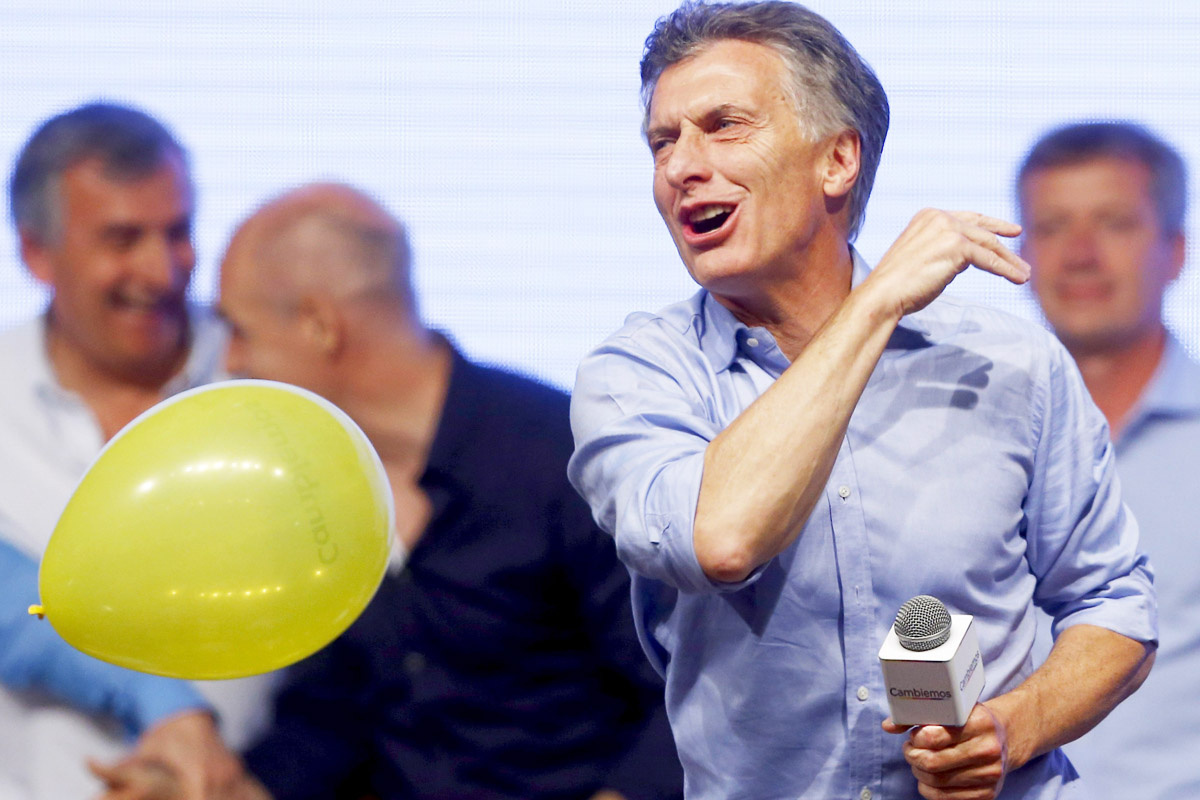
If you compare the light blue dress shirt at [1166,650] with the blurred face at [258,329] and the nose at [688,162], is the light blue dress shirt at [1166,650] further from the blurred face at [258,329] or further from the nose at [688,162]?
the blurred face at [258,329]

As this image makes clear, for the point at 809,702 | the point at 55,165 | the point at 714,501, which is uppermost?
the point at 55,165

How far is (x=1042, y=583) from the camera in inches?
55.0

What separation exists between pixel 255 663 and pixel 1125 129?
191 cm

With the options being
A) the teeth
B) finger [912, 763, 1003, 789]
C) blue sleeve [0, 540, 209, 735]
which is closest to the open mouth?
the teeth

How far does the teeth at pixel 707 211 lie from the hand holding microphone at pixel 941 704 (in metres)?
0.56

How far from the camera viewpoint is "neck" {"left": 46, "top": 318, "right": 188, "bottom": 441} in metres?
2.39

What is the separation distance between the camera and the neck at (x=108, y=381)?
94.0 inches

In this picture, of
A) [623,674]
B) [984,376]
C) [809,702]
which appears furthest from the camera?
[623,674]

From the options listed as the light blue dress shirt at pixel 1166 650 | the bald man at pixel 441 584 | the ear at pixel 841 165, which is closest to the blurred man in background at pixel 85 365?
the bald man at pixel 441 584

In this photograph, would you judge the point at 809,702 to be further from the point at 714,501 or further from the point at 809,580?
the point at 714,501

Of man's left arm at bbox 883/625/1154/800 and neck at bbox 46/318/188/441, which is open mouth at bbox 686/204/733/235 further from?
neck at bbox 46/318/188/441

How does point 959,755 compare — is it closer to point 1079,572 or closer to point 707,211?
point 1079,572

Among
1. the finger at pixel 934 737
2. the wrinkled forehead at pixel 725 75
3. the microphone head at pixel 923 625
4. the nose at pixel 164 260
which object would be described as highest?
the wrinkled forehead at pixel 725 75

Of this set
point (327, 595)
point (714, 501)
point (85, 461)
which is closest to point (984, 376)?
point (714, 501)
